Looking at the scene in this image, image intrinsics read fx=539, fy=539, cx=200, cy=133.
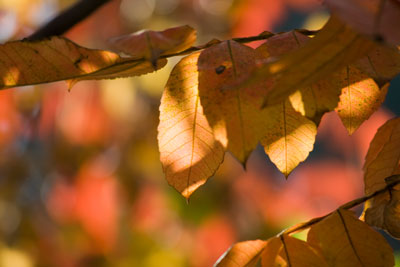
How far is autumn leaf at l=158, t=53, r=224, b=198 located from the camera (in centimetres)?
50

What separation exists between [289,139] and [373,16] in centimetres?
21

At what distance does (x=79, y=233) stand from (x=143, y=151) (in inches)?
19.1

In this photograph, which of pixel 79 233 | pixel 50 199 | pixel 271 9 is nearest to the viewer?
pixel 79 233

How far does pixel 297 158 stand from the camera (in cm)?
Answer: 54

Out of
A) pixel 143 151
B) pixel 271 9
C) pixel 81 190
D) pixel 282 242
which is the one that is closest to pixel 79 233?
pixel 81 190

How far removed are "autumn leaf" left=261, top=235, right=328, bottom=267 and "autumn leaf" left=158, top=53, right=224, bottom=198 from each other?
0.11 m

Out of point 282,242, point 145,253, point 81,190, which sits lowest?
point 145,253

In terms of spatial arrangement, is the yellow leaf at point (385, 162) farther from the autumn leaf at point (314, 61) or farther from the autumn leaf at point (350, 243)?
the autumn leaf at point (314, 61)

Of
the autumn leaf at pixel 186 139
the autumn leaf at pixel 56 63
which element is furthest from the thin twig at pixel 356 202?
the autumn leaf at pixel 56 63

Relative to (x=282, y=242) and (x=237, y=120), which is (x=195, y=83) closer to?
(x=237, y=120)

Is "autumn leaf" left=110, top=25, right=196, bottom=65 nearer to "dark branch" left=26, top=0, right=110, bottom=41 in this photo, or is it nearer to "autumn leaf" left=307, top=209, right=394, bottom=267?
"autumn leaf" left=307, top=209, right=394, bottom=267

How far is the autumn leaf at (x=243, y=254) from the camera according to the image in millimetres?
550

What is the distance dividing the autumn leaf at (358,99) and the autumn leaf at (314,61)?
0.17 meters

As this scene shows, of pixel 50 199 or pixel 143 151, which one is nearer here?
pixel 143 151
